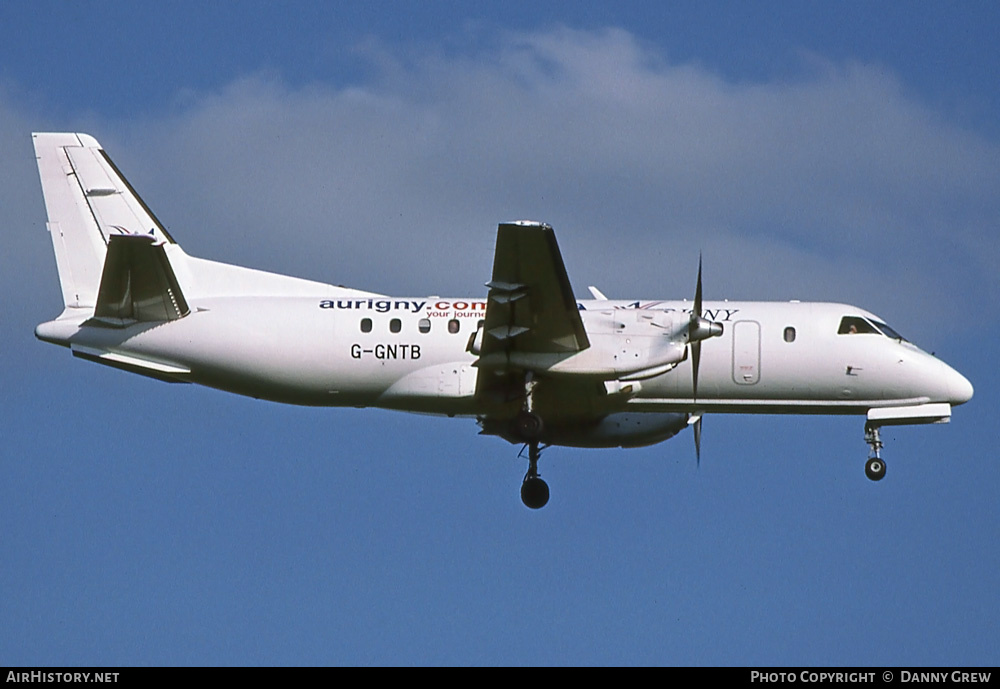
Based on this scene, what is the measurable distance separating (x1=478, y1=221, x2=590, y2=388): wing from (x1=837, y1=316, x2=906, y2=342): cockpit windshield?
5537mm

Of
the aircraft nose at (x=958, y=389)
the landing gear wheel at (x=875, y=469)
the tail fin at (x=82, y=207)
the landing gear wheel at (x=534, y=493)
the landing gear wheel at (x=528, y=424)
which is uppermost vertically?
the tail fin at (x=82, y=207)

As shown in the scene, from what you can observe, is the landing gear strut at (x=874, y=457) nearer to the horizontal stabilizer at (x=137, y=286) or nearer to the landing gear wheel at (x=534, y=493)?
the landing gear wheel at (x=534, y=493)

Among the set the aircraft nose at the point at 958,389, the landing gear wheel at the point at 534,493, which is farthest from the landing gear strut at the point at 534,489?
the aircraft nose at the point at 958,389

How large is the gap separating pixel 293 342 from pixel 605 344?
19.7 ft

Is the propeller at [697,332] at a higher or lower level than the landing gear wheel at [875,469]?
higher

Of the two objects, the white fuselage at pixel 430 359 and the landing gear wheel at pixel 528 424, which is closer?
the landing gear wheel at pixel 528 424

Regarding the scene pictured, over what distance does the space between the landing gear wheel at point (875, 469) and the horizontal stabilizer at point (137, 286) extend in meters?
13.3

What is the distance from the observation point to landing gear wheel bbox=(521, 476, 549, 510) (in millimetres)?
26391

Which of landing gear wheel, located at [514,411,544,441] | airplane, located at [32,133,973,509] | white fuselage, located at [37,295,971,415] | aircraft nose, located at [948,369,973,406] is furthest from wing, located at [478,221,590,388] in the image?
aircraft nose, located at [948,369,973,406]

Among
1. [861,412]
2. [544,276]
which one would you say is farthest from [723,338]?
[544,276]

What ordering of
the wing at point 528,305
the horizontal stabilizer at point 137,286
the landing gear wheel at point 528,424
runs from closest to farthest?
1. the wing at point 528,305
2. the horizontal stabilizer at point 137,286
3. the landing gear wheel at point 528,424

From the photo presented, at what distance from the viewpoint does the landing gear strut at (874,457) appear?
26.1 metres
